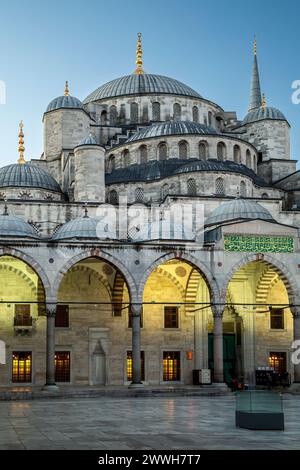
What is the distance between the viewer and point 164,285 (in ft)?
91.6

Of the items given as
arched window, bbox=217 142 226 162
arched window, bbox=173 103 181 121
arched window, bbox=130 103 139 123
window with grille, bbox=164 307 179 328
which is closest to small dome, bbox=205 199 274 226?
window with grille, bbox=164 307 179 328

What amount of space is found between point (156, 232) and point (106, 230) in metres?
1.79

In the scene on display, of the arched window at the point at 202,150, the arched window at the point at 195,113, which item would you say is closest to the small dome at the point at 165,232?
the arched window at the point at 202,150

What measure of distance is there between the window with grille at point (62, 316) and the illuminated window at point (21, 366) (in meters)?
1.45

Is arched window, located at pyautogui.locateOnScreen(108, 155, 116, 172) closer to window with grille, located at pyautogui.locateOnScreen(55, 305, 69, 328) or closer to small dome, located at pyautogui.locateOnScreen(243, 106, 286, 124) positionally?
small dome, located at pyautogui.locateOnScreen(243, 106, 286, 124)

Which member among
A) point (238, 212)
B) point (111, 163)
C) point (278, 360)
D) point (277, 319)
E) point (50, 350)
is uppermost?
point (111, 163)

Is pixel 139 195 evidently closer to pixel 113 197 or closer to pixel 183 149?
pixel 113 197

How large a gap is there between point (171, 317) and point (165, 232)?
169 inches

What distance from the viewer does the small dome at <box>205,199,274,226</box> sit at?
26.2m

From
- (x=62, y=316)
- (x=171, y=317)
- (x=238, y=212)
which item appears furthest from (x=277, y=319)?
(x=62, y=316)

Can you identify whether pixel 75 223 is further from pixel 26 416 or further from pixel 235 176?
pixel 26 416

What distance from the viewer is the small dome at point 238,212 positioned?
1031 inches

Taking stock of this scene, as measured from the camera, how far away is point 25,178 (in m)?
30.6

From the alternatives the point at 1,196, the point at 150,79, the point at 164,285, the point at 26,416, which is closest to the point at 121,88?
the point at 150,79
